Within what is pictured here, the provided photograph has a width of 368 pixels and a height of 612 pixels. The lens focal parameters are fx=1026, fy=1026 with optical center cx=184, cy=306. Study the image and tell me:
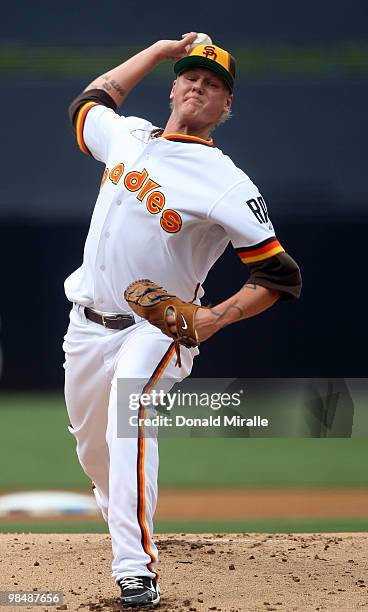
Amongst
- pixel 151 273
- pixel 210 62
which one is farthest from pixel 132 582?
pixel 210 62

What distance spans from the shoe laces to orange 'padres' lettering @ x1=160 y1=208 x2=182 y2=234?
90cm

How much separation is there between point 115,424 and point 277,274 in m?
0.57

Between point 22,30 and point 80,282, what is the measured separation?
8198 millimetres

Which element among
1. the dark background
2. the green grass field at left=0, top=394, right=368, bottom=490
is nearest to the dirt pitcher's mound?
the green grass field at left=0, top=394, right=368, bottom=490

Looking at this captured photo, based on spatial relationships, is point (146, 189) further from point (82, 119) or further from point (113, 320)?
point (82, 119)

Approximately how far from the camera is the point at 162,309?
265cm

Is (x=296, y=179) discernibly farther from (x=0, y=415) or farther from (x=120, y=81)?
(x=120, y=81)

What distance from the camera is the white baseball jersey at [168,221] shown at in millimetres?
2697

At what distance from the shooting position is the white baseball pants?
2578 mm

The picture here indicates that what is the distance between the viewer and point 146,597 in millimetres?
2545

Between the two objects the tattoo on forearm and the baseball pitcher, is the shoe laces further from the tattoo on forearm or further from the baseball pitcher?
the tattoo on forearm

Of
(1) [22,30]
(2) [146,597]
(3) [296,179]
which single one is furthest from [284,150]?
(2) [146,597]

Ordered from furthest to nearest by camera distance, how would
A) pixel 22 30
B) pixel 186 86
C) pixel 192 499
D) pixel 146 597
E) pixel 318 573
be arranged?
pixel 22 30
pixel 192 499
pixel 318 573
pixel 186 86
pixel 146 597

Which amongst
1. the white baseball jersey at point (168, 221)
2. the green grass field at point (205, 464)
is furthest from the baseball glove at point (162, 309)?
the green grass field at point (205, 464)
